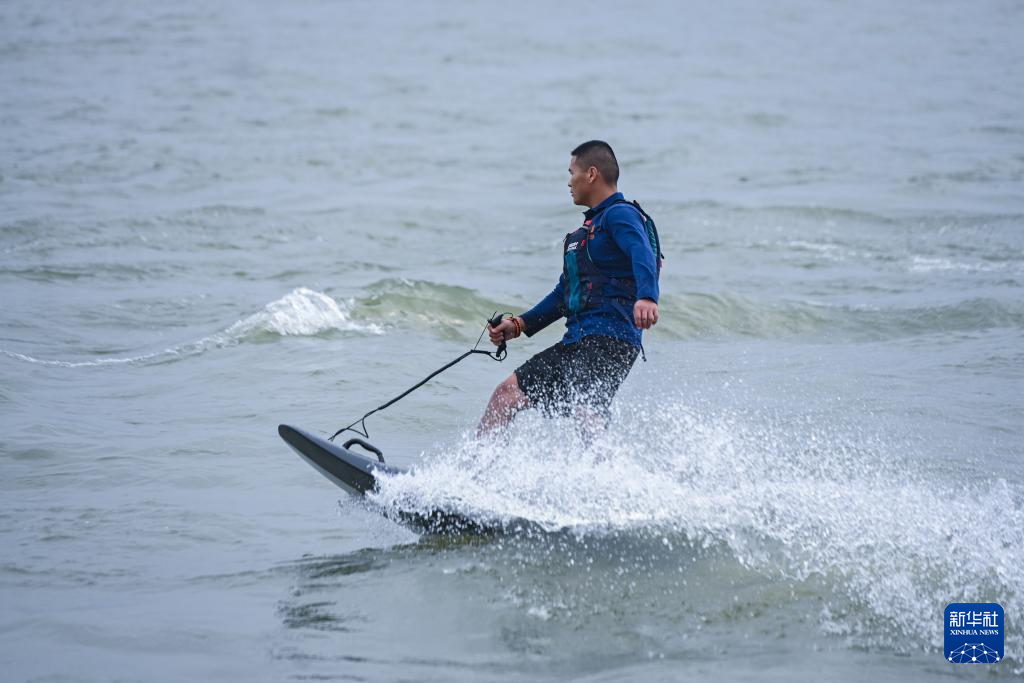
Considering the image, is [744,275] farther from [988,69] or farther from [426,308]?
[988,69]

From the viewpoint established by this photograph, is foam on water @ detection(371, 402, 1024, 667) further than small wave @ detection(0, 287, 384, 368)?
No

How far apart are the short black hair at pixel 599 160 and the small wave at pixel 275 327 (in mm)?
5514

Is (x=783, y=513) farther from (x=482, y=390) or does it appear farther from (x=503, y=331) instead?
(x=482, y=390)

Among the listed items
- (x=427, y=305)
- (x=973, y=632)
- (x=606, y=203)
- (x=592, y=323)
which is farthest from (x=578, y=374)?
(x=427, y=305)

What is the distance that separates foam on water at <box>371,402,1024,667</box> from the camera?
17.8 feet

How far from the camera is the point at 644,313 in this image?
577 cm

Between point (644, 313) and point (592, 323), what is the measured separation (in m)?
0.46

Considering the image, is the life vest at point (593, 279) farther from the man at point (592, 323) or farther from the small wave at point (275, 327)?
the small wave at point (275, 327)

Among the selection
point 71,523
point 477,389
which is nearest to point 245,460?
point 71,523

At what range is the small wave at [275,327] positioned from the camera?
1055 cm

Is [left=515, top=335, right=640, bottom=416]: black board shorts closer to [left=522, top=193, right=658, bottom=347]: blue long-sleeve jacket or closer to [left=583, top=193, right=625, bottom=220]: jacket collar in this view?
[left=522, top=193, right=658, bottom=347]: blue long-sleeve jacket

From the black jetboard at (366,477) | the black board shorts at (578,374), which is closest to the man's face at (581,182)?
the black board shorts at (578,374)

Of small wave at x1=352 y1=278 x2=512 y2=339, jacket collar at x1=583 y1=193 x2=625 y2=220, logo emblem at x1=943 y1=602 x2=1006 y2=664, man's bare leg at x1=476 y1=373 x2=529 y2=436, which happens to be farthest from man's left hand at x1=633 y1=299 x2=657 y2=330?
small wave at x1=352 y1=278 x2=512 y2=339

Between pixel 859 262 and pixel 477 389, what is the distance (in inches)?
292
